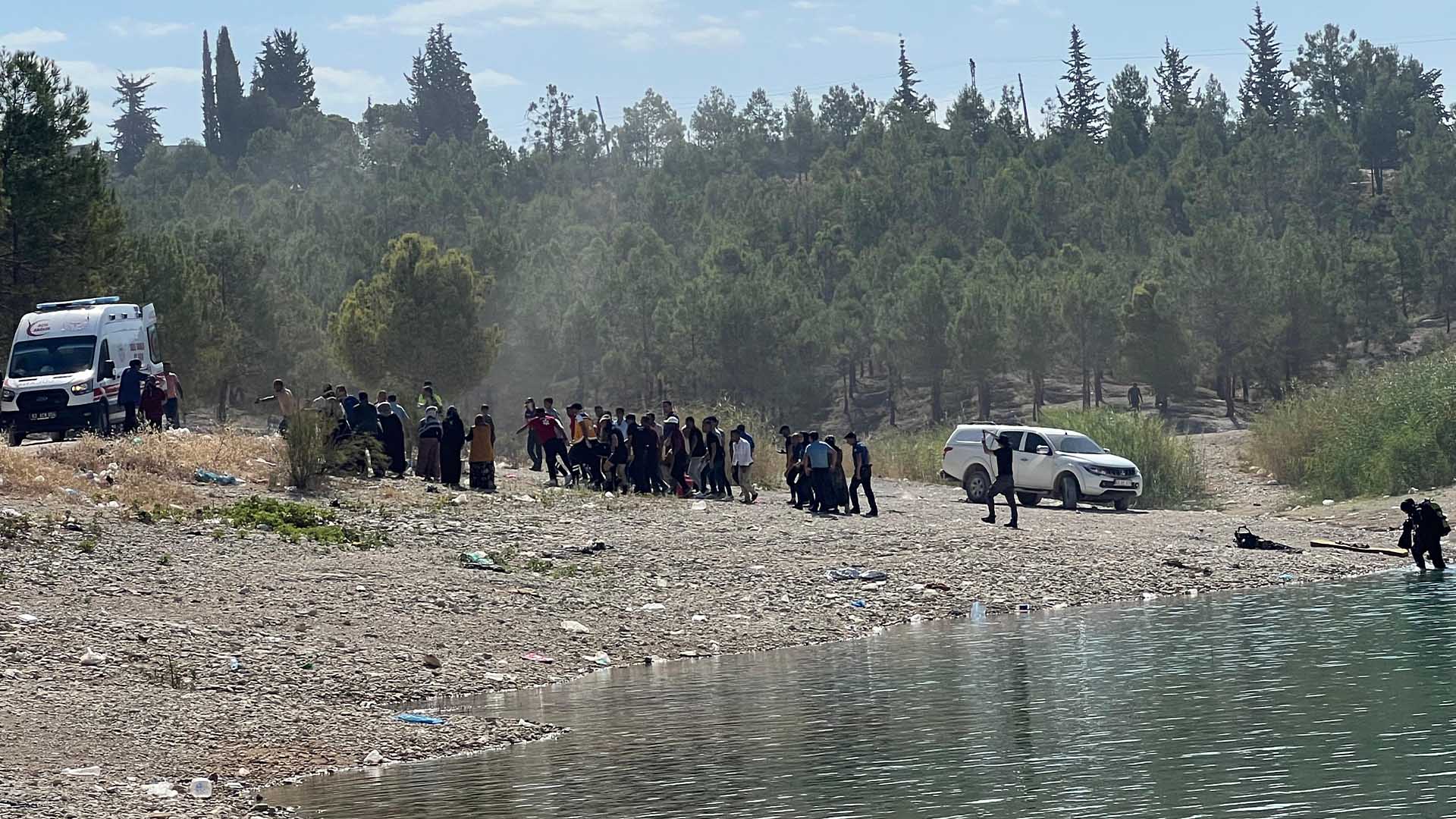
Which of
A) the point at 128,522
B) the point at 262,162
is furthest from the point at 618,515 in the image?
the point at 262,162

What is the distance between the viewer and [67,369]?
31.9 m

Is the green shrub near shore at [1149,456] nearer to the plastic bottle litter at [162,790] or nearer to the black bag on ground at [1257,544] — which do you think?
the black bag on ground at [1257,544]

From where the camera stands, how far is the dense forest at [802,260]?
178 feet

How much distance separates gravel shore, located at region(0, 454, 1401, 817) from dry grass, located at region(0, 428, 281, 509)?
0.97m

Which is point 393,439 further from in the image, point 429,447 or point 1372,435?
point 1372,435

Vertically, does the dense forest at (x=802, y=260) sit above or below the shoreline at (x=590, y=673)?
above

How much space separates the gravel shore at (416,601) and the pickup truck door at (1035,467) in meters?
3.01

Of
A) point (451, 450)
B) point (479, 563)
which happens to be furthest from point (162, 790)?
point (451, 450)

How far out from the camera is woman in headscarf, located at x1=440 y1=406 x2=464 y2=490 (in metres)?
29.0

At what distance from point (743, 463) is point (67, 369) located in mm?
12610

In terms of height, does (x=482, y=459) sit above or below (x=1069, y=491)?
above

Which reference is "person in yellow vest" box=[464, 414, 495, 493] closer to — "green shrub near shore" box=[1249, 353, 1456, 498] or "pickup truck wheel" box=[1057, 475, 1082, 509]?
"pickup truck wheel" box=[1057, 475, 1082, 509]

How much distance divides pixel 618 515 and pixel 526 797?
15.1 metres

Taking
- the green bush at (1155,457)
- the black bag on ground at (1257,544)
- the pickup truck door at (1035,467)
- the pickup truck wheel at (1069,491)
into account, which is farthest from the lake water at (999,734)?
the green bush at (1155,457)
